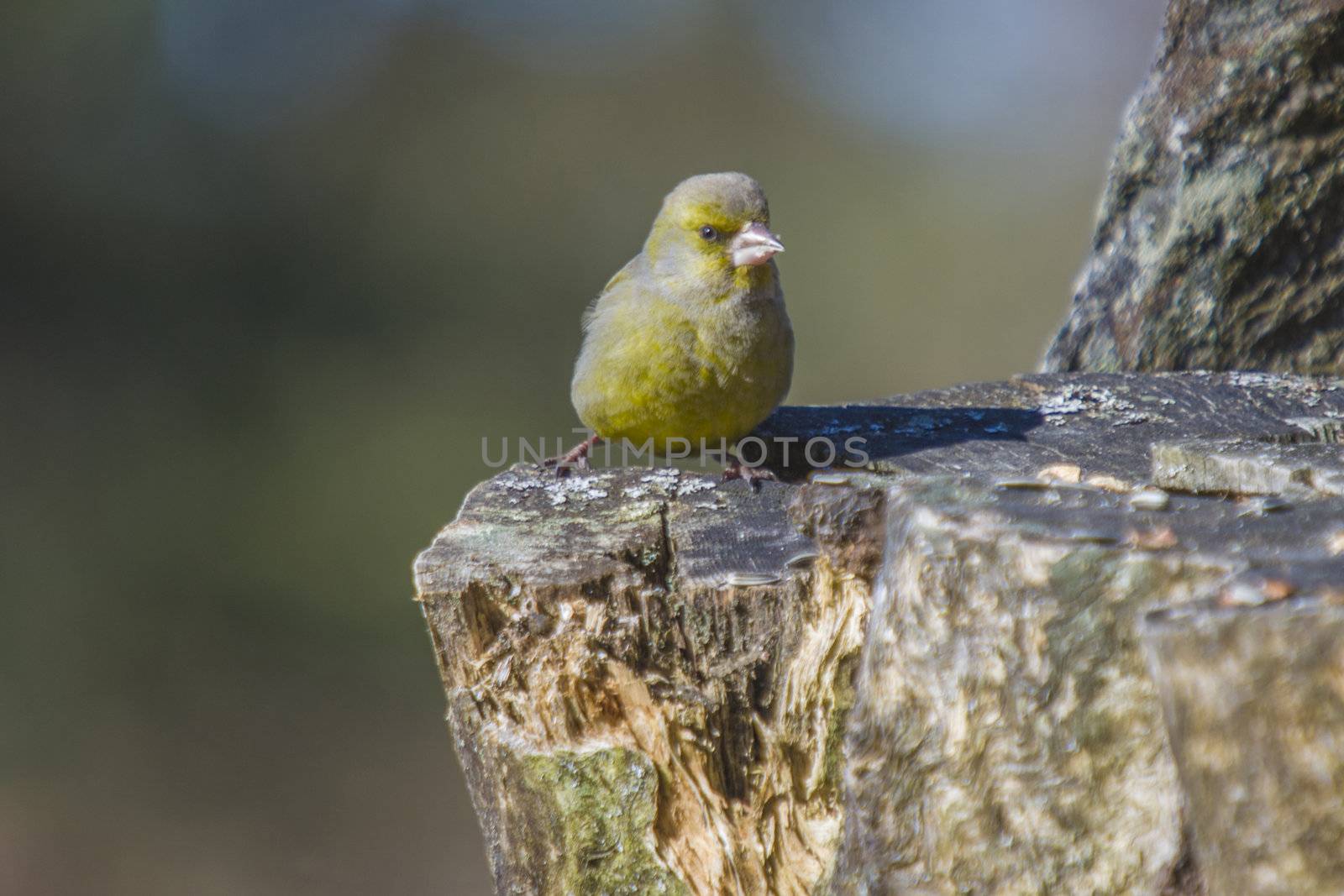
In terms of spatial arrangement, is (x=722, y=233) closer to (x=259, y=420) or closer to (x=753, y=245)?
(x=753, y=245)

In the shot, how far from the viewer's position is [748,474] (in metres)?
3.07

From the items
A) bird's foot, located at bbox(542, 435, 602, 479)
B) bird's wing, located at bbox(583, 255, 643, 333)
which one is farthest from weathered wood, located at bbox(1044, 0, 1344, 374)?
bird's foot, located at bbox(542, 435, 602, 479)

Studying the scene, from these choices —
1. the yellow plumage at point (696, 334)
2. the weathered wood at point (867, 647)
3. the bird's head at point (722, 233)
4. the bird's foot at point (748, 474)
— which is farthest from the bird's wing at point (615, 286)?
the bird's foot at point (748, 474)

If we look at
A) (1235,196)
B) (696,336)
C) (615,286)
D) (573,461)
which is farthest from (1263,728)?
(1235,196)

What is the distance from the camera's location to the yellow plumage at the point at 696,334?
3.48 metres

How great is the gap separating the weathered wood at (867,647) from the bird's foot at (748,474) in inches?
2.3

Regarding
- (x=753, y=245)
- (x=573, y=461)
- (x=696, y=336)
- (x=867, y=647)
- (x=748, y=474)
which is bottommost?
(x=867, y=647)

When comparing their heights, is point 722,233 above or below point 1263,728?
above

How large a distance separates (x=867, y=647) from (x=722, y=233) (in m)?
2.01

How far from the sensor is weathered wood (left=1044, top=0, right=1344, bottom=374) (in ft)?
12.4

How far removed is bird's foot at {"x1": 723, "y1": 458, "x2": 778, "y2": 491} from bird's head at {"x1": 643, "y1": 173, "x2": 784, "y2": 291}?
0.72 meters

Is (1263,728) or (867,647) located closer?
(1263,728)

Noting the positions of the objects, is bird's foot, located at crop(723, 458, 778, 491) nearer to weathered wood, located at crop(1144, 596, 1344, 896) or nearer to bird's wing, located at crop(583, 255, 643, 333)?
bird's wing, located at crop(583, 255, 643, 333)

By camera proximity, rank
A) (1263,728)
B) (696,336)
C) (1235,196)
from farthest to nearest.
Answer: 1. (1235,196)
2. (696,336)
3. (1263,728)
